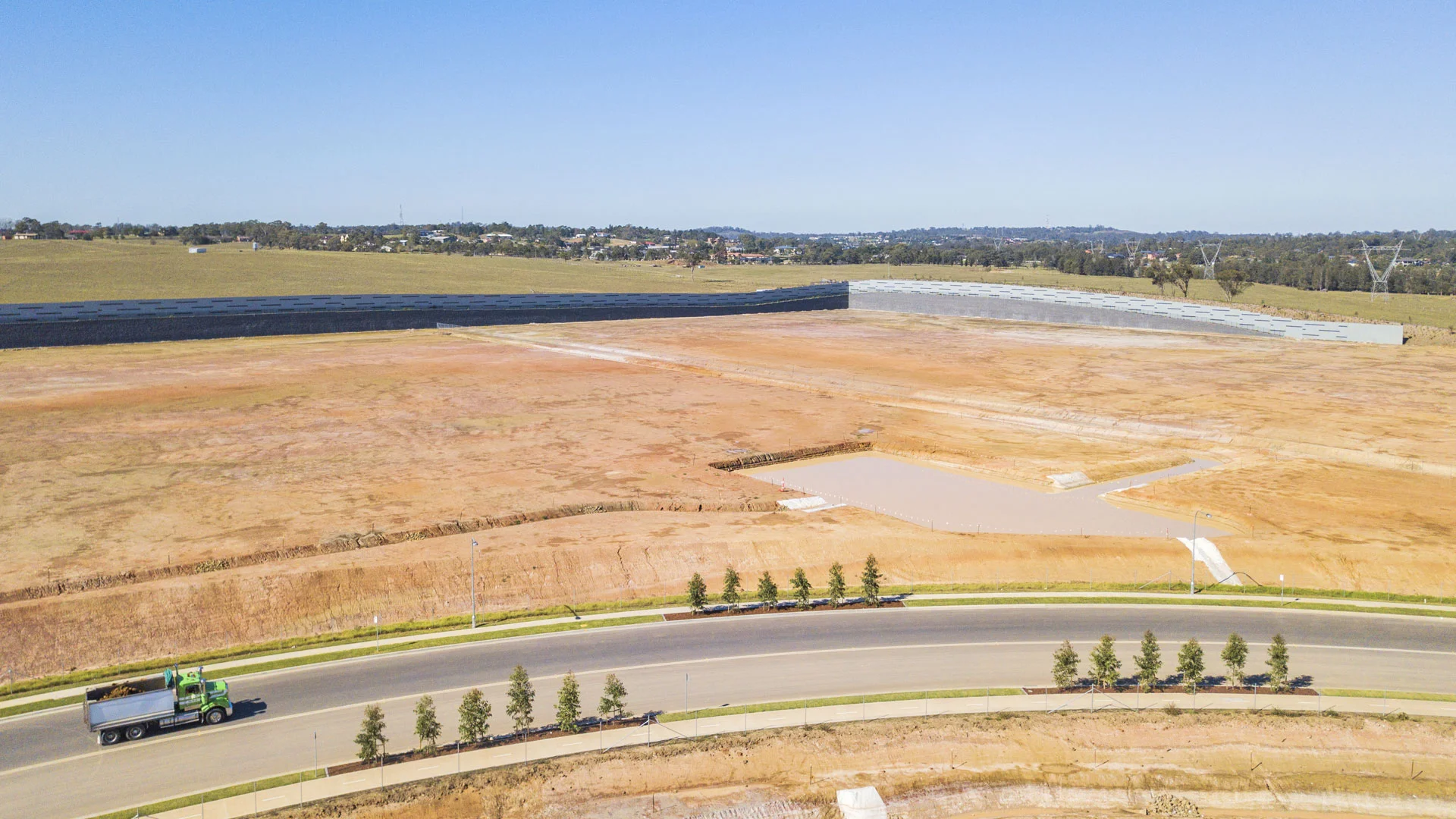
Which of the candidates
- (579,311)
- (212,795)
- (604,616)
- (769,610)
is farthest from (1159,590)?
(579,311)

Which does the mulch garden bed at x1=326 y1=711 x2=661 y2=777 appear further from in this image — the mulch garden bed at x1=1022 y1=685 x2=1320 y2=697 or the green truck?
the mulch garden bed at x1=1022 y1=685 x2=1320 y2=697

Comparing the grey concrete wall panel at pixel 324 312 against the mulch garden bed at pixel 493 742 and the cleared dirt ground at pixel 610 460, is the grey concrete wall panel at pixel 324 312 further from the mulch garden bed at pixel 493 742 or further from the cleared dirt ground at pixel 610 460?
the mulch garden bed at pixel 493 742

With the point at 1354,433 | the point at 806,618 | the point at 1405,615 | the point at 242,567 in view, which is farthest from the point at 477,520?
the point at 1354,433

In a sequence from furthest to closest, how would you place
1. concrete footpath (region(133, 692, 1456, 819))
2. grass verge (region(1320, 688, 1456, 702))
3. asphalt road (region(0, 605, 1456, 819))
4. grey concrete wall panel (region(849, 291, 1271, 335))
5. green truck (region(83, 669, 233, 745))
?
1. grey concrete wall panel (region(849, 291, 1271, 335))
2. grass verge (region(1320, 688, 1456, 702))
3. green truck (region(83, 669, 233, 745))
4. asphalt road (region(0, 605, 1456, 819))
5. concrete footpath (region(133, 692, 1456, 819))

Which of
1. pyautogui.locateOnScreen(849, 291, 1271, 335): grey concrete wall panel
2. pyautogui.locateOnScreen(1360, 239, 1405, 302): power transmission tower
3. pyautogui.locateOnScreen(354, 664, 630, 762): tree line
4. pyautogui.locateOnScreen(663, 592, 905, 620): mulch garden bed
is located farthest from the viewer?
pyautogui.locateOnScreen(1360, 239, 1405, 302): power transmission tower

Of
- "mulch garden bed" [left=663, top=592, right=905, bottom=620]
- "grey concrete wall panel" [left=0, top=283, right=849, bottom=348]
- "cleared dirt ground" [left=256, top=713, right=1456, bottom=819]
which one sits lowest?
"cleared dirt ground" [left=256, top=713, right=1456, bottom=819]

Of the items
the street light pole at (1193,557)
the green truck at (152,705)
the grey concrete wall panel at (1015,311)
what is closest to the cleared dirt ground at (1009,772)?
the green truck at (152,705)

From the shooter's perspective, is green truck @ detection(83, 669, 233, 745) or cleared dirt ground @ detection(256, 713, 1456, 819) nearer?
cleared dirt ground @ detection(256, 713, 1456, 819)

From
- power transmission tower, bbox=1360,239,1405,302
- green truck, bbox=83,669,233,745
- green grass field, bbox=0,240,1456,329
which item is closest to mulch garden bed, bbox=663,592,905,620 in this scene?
green truck, bbox=83,669,233,745

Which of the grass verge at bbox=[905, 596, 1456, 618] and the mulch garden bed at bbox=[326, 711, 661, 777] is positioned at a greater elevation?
the grass verge at bbox=[905, 596, 1456, 618]
